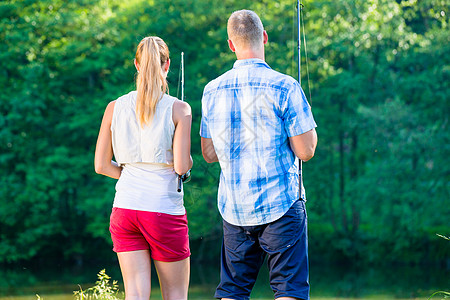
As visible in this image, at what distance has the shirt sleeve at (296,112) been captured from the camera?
215 centimetres

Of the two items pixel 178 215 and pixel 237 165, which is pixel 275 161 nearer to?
pixel 237 165

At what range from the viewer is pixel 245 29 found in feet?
7.23

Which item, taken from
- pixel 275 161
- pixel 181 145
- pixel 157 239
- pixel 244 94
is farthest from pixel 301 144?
pixel 157 239

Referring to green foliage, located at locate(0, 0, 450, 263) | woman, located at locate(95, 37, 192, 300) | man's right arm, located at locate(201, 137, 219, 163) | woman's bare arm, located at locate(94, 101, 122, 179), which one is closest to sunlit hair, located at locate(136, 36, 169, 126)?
woman, located at locate(95, 37, 192, 300)

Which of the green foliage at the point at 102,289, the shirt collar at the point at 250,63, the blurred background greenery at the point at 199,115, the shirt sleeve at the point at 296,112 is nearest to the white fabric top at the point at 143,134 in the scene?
the shirt collar at the point at 250,63

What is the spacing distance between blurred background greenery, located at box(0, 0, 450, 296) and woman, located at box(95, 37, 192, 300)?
1235 centimetres

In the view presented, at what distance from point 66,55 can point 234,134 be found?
48.7 ft

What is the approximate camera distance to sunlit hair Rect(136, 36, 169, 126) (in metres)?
2.38

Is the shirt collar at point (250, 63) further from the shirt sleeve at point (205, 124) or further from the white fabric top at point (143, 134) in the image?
the white fabric top at point (143, 134)

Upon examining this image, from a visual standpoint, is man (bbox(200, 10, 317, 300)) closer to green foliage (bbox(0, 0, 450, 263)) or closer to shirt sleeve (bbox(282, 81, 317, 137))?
shirt sleeve (bbox(282, 81, 317, 137))

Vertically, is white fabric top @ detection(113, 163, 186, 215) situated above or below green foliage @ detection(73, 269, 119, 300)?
above

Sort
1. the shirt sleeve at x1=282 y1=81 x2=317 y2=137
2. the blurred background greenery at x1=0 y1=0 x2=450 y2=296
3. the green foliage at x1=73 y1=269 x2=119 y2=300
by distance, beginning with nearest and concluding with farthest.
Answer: the shirt sleeve at x1=282 y1=81 x2=317 y2=137
the green foliage at x1=73 y1=269 x2=119 y2=300
the blurred background greenery at x1=0 y1=0 x2=450 y2=296

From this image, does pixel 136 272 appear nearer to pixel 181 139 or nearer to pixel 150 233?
pixel 150 233

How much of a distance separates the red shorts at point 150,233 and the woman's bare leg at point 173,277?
28 mm
